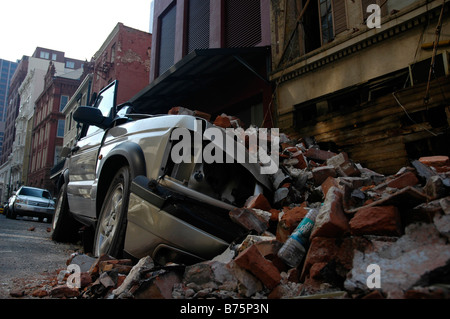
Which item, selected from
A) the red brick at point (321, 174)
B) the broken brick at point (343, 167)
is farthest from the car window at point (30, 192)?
the red brick at point (321, 174)

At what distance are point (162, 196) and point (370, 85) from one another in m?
5.26

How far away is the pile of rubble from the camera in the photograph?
170 cm

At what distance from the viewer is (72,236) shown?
5781mm

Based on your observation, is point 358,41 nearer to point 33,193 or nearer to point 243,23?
point 243,23

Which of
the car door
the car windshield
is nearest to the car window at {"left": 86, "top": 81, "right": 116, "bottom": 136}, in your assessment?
the car door

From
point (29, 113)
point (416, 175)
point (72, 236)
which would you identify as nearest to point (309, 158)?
point (416, 175)

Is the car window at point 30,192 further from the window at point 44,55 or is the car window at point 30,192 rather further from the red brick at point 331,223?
the window at point 44,55

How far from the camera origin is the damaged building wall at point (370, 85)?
17.0 feet

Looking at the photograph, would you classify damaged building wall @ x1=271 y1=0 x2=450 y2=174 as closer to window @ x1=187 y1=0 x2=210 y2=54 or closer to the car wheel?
the car wheel

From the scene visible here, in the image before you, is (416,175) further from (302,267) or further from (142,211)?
(142,211)

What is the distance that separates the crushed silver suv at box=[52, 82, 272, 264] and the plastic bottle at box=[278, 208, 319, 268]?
1.47ft

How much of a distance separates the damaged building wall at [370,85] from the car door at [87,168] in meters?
4.42
